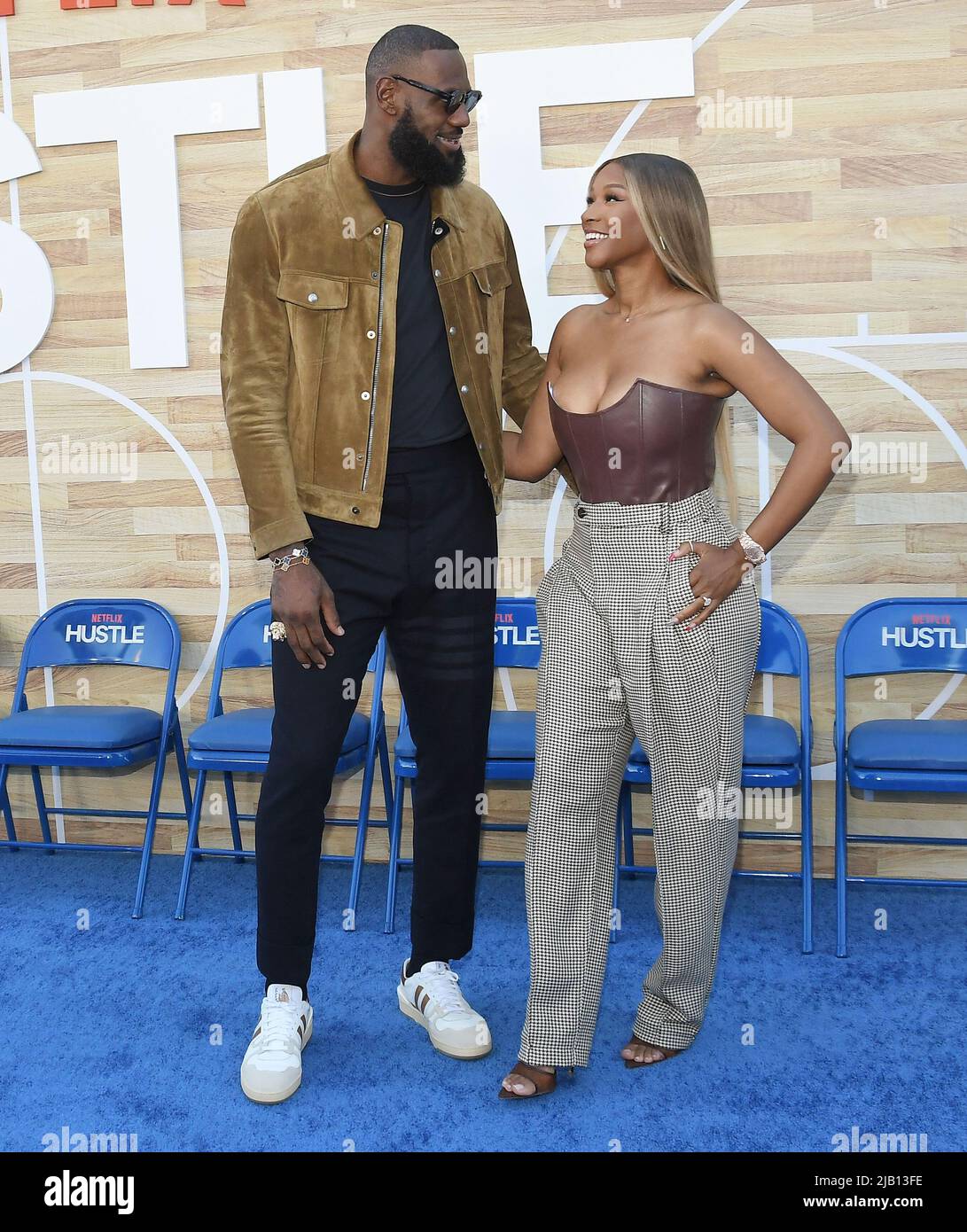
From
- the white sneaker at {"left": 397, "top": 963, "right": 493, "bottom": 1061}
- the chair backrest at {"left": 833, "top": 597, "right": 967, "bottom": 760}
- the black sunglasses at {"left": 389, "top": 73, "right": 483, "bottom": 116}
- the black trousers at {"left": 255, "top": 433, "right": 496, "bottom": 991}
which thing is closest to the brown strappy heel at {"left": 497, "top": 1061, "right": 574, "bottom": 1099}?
the white sneaker at {"left": 397, "top": 963, "right": 493, "bottom": 1061}

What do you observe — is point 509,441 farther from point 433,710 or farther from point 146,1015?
point 146,1015

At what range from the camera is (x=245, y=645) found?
4016 mm

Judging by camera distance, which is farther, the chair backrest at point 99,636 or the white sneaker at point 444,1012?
the chair backrest at point 99,636

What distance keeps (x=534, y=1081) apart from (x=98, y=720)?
2.02 meters

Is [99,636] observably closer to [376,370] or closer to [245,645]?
[245,645]

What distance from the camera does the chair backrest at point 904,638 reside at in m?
3.57

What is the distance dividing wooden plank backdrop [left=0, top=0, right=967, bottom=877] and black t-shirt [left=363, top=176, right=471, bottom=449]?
1362 mm

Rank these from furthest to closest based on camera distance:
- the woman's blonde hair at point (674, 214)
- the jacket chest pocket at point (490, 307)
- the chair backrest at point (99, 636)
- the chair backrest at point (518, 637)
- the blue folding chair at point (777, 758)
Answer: the chair backrest at point (99, 636), the chair backrest at point (518, 637), the blue folding chair at point (777, 758), the jacket chest pocket at point (490, 307), the woman's blonde hair at point (674, 214)

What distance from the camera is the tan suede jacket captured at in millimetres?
2436

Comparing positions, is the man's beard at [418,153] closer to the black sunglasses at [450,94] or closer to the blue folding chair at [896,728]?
the black sunglasses at [450,94]

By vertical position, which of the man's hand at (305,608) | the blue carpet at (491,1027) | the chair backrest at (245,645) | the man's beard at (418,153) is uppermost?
the man's beard at (418,153)

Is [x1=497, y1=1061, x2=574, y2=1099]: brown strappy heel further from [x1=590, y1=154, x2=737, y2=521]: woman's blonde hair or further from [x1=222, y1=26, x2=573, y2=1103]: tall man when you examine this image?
[x1=590, y1=154, x2=737, y2=521]: woman's blonde hair

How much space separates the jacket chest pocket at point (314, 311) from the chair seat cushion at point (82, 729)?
174 centimetres

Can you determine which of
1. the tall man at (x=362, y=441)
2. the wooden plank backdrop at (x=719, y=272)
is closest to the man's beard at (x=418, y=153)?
the tall man at (x=362, y=441)
